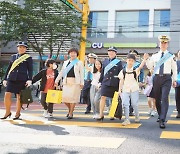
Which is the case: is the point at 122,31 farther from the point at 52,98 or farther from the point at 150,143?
the point at 150,143

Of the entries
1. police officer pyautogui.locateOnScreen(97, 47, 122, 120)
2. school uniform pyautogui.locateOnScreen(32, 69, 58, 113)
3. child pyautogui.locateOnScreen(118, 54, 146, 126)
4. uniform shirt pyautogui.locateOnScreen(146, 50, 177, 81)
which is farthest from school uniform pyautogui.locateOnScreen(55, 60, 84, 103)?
uniform shirt pyautogui.locateOnScreen(146, 50, 177, 81)

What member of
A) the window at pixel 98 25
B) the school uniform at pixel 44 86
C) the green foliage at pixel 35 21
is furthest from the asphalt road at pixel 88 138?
the window at pixel 98 25

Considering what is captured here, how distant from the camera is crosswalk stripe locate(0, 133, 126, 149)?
4545 mm

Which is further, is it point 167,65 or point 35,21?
point 35,21

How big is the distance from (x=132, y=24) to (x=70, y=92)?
22842mm

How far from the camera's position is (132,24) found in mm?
29406

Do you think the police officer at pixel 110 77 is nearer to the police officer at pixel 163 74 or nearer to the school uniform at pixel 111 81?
the school uniform at pixel 111 81

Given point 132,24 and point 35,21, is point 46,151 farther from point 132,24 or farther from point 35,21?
point 132,24

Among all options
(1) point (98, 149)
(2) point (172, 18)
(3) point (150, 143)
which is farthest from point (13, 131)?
(2) point (172, 18)

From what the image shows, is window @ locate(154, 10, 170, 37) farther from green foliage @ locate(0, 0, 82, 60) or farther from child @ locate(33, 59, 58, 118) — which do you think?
child @ locate(33, 59, 58, 118)

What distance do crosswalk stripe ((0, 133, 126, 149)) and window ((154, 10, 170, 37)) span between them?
25053 millimetres

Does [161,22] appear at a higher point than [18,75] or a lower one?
higher

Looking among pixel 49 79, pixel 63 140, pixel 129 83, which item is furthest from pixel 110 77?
pixel 63 140

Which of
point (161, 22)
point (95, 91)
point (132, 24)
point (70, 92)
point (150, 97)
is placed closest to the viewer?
point (70, 92)
